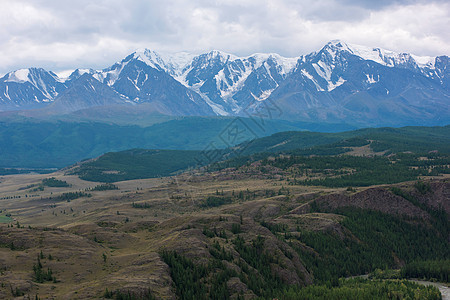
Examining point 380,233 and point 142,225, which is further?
point 380,233

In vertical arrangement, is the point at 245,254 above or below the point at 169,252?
below

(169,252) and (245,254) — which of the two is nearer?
(169,252)

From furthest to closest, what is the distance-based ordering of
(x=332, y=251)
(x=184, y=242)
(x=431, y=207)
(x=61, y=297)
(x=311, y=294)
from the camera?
(x=431, y=207)
(x=332, y=251)
(x=184, y=242)
(x=311, y=294)
(x=61, y=297)

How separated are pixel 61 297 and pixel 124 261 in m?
21.5

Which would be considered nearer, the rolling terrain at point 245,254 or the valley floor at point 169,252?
the valley floor at point 169,252

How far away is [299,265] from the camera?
4377 inches

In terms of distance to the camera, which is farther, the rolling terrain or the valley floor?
the rolling terrain

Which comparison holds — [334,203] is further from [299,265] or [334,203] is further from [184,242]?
[184,242]

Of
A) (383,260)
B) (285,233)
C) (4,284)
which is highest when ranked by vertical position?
(4,284)

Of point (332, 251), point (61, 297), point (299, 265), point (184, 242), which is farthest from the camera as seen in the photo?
point (332, 251)

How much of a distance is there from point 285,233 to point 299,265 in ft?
77.7

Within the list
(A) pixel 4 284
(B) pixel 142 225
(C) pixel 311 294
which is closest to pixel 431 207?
(C) pixel 311 294

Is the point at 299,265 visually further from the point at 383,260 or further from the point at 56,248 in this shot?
the point at 56,248

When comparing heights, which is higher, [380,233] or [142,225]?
[142,225]
